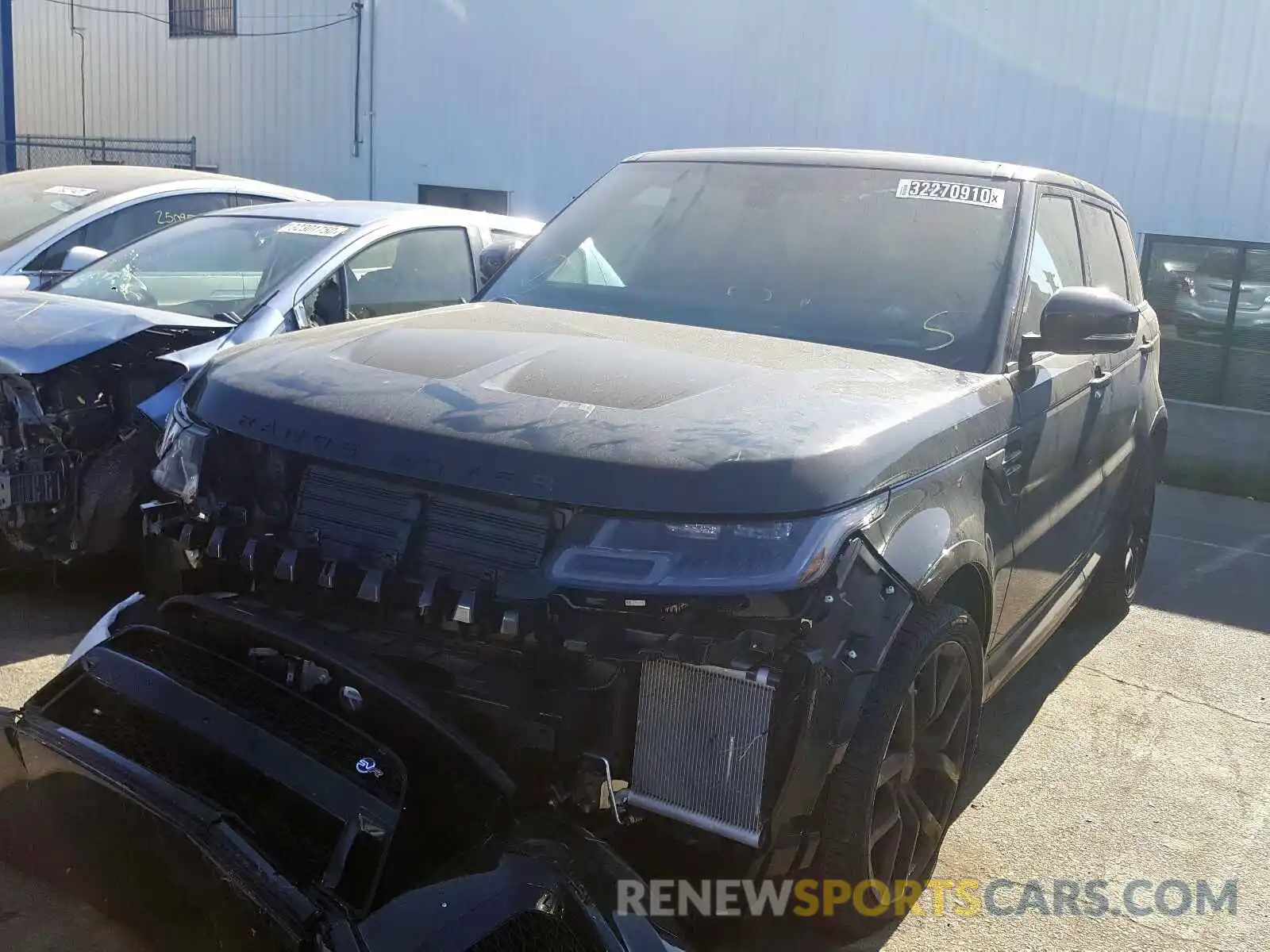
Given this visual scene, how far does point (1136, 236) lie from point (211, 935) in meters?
10.3

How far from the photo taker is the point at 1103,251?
190 inches

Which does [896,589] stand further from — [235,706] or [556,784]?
[235,706]

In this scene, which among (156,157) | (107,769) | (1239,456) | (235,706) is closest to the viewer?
(107,769)

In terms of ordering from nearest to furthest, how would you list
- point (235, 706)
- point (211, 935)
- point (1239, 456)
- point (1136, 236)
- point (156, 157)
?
point (211, 935)
point (235, 706)
point (1239, 456)
point (1136, 236)
point (156, 157)

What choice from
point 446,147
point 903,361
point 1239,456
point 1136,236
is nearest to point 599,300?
point 903,361

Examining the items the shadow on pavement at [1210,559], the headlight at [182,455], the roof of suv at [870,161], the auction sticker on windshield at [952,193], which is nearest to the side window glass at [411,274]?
the roof of suv at [870,161]

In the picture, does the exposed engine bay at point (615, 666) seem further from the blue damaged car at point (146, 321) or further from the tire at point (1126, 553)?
the tire at point (1126, 553)

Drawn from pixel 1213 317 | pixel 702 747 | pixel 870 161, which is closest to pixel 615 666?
pixel 702 747

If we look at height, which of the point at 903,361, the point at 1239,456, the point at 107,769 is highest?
the point at 903,361

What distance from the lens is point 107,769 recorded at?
7.24 feet

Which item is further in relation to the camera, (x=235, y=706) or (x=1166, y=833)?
(x=1166, y=833)

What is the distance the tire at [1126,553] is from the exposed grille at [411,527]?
334cm

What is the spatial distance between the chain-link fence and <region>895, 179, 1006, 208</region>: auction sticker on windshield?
51.4 ft

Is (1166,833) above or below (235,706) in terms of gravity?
below
